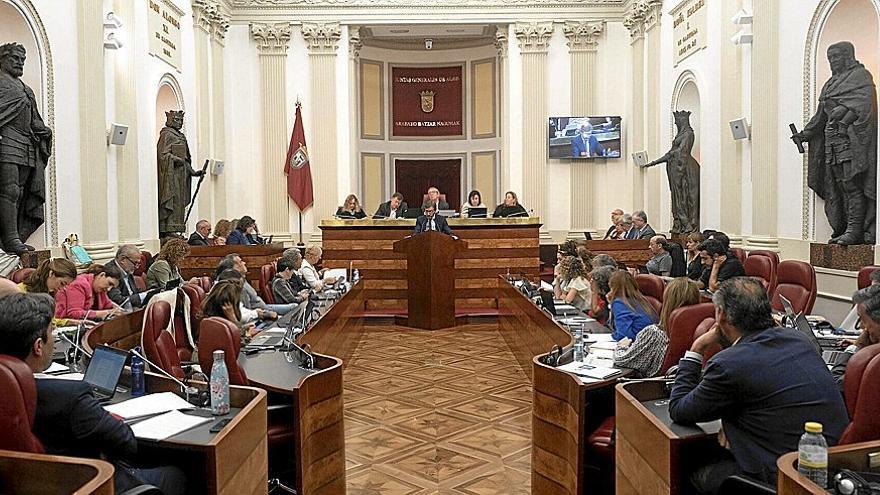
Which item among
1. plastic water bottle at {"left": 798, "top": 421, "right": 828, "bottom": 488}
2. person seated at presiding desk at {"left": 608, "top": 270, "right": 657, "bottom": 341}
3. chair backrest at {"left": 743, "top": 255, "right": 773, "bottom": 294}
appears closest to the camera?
plastic water bottle at {"left": 798, "top": 421, "right": 828, "bottom": 488}

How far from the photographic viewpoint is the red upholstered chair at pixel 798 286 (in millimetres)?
5742

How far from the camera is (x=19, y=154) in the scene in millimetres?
6727

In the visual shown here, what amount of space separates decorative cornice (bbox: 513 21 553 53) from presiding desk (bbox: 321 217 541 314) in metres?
4.54

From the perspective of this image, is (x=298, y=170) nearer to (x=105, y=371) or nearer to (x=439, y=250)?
(x=439, y=250)

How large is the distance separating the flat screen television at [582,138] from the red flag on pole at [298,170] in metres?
4.33

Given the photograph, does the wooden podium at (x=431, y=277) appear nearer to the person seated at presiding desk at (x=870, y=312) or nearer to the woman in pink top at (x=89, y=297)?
the woman in pink top at (x=89, y=297)

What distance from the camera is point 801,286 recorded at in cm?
582

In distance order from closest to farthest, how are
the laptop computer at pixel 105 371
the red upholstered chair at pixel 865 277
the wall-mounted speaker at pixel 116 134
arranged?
the laptop computer at pixel 105 371 < the red upholstered chair at pixel 865 277 < the wall-mounted speaker at pixel 116 134

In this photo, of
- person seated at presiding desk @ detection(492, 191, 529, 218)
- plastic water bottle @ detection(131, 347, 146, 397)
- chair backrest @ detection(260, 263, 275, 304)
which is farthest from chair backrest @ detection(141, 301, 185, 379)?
person seated at presiding desk @ detection(492, 191, 529, 218)

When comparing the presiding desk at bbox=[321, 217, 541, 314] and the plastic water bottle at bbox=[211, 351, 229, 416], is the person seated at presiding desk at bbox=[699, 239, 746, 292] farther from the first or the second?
the plastic water bottle at bbox=[211, 351, 229, 416]

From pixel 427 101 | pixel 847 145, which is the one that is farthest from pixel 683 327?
pixel 427 101

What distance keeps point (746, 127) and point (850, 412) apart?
22.6ft

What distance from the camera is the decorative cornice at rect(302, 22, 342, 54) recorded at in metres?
13.6

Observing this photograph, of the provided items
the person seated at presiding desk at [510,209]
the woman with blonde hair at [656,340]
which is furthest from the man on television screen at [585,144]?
the woman with blonde hair at [656,340]
